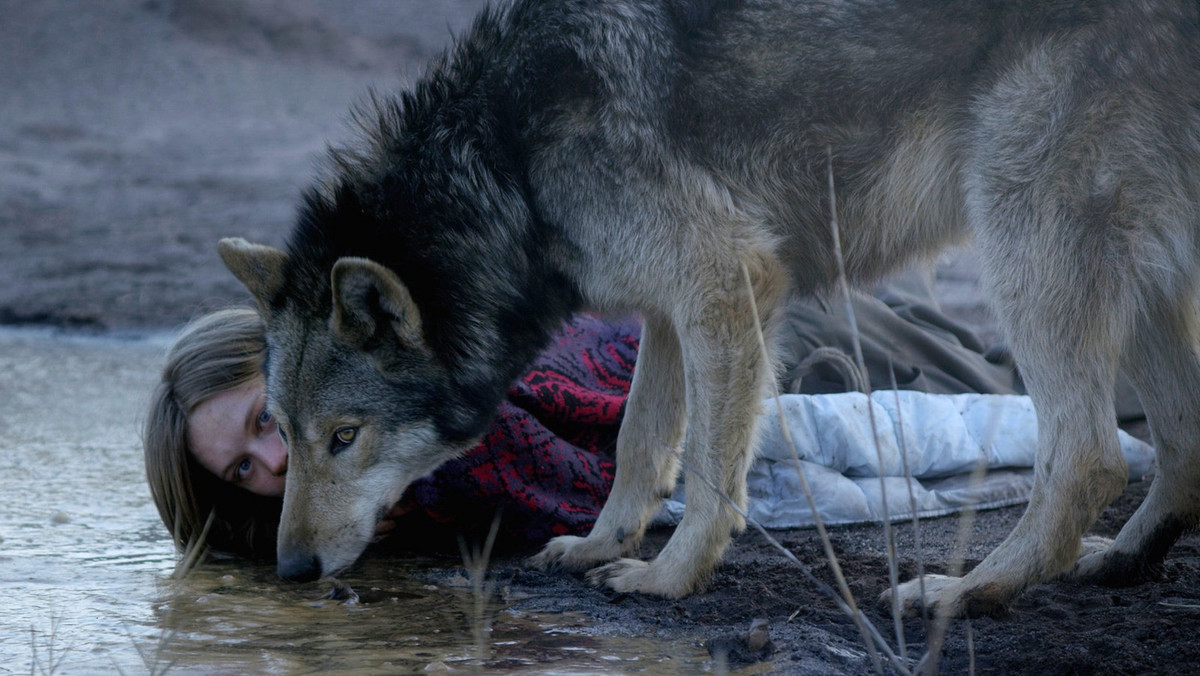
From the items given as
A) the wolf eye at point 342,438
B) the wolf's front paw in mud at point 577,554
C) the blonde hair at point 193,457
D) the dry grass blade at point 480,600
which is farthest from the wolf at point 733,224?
the blonde hair at point 193,457

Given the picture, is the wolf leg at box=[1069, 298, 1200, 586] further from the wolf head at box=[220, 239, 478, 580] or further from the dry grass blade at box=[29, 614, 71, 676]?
the dry grass blade at box=[29, 614, 71, 676]

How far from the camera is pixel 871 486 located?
4.70 metres

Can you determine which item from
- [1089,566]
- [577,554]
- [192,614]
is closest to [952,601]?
[1089,566]

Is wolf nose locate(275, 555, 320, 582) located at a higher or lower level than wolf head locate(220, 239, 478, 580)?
lower

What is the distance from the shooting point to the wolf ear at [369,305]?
136 inches

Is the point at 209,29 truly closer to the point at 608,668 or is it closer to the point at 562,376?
the point at 562,376

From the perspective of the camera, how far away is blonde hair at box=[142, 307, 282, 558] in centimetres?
433

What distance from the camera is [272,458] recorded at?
4262 mm

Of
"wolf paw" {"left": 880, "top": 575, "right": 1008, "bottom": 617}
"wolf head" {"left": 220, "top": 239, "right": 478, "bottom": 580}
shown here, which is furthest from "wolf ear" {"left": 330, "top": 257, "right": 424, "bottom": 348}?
"wolf paw" {"left": 880, "top": 575, "right": 1008, "bottom": 617}

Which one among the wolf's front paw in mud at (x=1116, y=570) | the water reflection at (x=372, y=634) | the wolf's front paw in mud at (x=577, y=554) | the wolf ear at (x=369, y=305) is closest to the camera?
the water reflection at (x=372, y=634)

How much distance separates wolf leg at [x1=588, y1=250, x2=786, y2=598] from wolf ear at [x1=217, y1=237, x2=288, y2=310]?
131 centimetres

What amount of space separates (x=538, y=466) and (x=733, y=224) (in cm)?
130

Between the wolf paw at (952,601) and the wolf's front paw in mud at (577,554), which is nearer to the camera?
the wolf paw at (952,601)

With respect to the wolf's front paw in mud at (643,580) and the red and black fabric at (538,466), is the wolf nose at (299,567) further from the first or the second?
the wolf's front paw in mud at (643,580)
